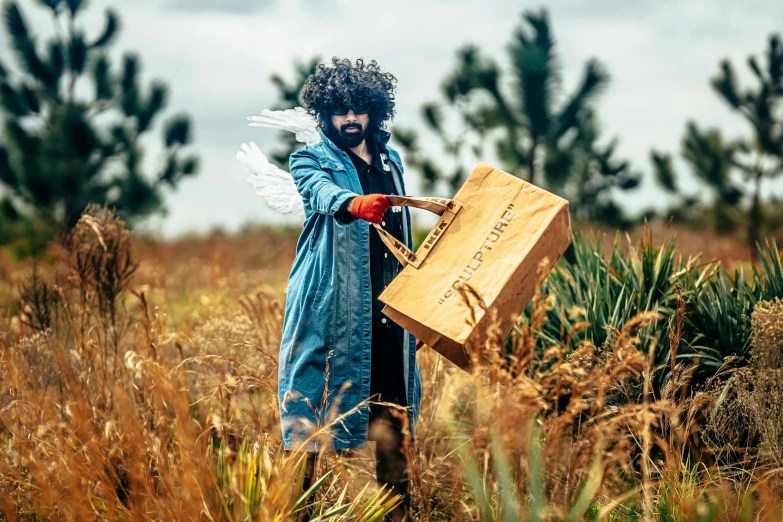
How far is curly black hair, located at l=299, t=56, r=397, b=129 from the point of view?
3270mm

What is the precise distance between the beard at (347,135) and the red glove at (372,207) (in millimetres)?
522

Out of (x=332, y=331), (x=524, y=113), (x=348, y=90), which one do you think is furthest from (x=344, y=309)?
(x=524, y=113)

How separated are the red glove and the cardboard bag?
0.05 meters

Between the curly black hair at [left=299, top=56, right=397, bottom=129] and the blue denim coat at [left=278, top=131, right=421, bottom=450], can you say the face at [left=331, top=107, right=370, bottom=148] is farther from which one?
the blue denim coat at [left=278, top=131, right=421, bottom=450]

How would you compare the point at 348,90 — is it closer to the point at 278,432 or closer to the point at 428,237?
the point at 428,237

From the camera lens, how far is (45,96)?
18.8 meters

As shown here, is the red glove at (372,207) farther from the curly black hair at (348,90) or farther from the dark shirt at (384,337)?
the curly black hair at (348,90)

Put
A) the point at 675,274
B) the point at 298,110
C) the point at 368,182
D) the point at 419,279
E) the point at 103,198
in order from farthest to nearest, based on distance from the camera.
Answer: the point at 103,198 < the point at 675,274 < the point at 298,110 < the point at 368,182 < the point at 419,279

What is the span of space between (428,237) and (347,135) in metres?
0.64

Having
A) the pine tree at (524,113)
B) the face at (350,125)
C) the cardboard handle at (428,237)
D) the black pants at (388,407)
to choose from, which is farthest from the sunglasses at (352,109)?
the pine tree at (524,113)

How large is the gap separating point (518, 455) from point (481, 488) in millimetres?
210

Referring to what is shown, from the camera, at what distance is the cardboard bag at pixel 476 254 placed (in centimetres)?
286

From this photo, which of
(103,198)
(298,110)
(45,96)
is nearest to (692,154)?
(103,198)

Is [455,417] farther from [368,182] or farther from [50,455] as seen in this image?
[50,455]
